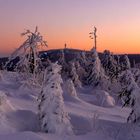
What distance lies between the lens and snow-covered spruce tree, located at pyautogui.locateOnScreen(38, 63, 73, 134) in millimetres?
17000

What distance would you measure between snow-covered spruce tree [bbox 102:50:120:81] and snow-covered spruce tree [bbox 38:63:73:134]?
103 feet

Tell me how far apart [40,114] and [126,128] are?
12.9 feet

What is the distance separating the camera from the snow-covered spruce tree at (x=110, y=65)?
4923 centimetres

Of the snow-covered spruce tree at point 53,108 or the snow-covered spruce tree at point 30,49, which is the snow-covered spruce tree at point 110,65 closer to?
the snow-covered spruce tree at point 30,49

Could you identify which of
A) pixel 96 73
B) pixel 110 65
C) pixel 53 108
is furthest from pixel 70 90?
pixel 110 65

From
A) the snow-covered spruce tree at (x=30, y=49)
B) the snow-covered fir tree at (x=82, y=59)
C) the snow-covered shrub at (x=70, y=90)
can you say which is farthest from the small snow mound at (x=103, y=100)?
Result: the snow-covered fir tree at (x=82, y=59)

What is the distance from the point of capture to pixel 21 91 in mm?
Answer: 29109

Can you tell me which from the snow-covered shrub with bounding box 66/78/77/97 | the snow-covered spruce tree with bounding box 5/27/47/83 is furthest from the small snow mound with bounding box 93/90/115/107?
the snow-covered spruce tree with bounding box 5/27/47/83

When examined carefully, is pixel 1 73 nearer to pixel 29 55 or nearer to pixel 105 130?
pixel 29 55

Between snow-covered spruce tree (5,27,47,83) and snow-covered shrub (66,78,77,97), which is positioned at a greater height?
snow-covered spruce tree (5,27,47,83)

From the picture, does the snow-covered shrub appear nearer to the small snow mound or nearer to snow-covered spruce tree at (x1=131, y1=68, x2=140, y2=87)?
the small snow mound

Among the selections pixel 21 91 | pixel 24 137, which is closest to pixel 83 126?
pixel 24 137

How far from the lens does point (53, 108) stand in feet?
56.2

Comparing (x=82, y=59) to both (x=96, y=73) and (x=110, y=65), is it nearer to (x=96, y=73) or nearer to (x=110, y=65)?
(x=110, y=65)
